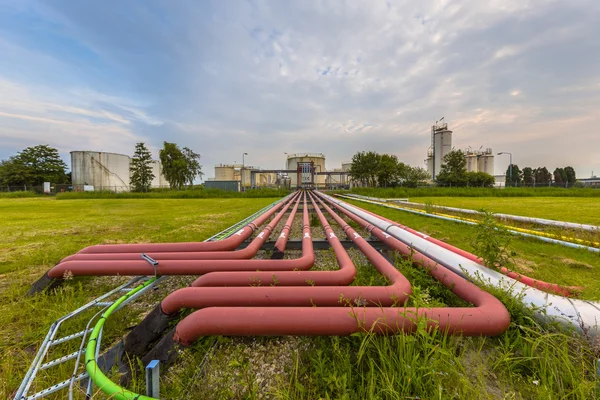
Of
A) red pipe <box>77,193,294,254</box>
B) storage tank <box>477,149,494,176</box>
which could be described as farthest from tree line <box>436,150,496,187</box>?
red pipe <box>77,193,294,254</box>

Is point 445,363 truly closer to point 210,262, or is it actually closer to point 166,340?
point 166,340

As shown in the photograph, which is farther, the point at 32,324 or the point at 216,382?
the point at 32,324

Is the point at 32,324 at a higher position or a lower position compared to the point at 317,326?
lower

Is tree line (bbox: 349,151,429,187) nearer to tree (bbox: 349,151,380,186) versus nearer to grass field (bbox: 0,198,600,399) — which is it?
tree (bbox: 349,151,380,186)

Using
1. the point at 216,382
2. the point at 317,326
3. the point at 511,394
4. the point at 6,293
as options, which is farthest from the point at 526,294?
Answer: the point at 6,293

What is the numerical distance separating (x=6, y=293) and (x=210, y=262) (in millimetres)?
2284

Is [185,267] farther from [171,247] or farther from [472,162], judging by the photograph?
[472,162]

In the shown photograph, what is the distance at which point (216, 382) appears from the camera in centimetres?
127

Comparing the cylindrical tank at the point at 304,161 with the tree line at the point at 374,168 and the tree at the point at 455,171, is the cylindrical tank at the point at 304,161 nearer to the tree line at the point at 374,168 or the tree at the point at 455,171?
the tree line at the point at 374,168

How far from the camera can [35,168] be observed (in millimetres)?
43312

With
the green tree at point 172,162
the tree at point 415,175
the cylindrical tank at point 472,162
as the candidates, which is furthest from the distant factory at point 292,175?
the cylindrical tank at point 472,162

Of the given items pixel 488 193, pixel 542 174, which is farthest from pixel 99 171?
pixel 542 174

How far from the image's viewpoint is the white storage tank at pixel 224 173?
55.6 m

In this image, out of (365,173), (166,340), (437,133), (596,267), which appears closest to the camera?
(166,340)
